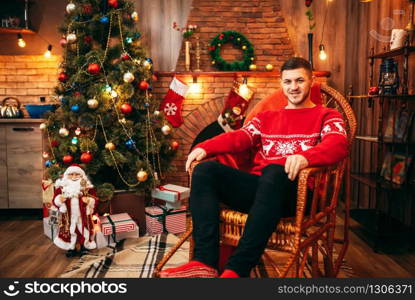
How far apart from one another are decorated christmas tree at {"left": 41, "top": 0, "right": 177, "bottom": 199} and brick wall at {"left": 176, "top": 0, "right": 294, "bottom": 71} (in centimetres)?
89

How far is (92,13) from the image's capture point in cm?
303

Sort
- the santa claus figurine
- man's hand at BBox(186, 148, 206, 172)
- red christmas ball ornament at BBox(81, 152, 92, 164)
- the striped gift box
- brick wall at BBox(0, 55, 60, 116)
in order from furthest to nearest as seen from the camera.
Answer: brick wall at BBox(0, 55, 60, 116) → red christmas ball ornament at BBox(81, 152, 92, 164) → the striped gift box → the santa claus figurine → man's hand at BBox(186, 148, 206, 172)

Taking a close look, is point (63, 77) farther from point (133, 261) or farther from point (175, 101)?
point (133, 261)

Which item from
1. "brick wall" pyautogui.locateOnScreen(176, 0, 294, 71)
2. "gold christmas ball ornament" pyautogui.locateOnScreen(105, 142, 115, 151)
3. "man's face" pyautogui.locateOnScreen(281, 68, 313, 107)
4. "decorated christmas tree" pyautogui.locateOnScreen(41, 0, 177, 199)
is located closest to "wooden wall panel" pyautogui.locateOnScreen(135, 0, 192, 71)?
"brick wall" pyautogui.locateOnScreen(176, 0, 294, 71)

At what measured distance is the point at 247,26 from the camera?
12.7 ft

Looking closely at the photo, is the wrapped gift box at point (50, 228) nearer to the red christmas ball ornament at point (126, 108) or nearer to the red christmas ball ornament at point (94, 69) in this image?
the red christmas ball ornament at point (126, 108)

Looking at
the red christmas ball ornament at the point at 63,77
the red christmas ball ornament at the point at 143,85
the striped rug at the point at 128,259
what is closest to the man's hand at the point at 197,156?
the striped rug at the point at 128,259

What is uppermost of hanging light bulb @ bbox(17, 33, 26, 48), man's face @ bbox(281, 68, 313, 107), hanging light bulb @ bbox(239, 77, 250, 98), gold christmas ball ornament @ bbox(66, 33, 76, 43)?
hanging light bulb @ bbox(17, 33, 26, 48)

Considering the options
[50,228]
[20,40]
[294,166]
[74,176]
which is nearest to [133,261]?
[74,176]

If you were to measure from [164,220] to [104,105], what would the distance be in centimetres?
100

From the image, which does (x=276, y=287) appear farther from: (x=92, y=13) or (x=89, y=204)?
(x=92, y=13)

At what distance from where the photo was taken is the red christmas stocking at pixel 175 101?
368cm

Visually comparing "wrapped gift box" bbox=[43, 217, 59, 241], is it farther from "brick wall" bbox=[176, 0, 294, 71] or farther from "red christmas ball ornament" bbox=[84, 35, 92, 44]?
"brick wall" bbox=[176, 0, 294, 71]

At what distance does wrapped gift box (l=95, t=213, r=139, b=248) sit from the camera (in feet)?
8.84
